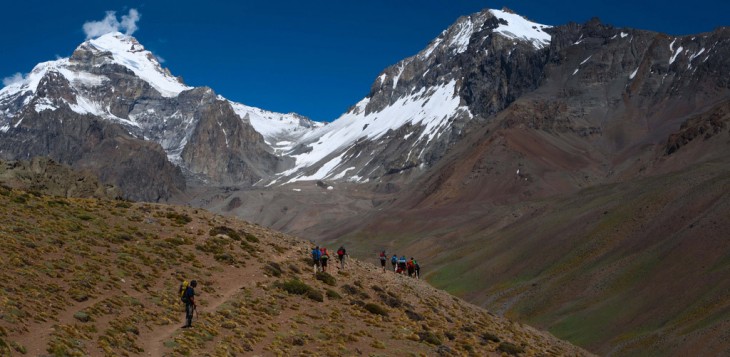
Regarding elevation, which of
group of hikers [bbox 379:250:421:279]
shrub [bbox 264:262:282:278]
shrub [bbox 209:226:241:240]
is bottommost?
shrub [bbox 264:262:282:278]

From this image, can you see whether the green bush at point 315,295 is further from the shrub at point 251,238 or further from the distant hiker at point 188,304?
the distant hiker at point 188,304

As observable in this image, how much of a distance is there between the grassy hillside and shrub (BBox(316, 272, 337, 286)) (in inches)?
4.1

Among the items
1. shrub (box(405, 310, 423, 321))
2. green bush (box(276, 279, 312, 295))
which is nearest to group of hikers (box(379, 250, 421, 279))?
shrub (box(405, 310, 423, 321))

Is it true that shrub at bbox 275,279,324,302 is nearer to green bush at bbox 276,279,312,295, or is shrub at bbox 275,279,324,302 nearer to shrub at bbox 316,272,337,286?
green bush at bbox 276,279,312,295

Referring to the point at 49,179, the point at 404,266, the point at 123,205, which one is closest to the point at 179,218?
the point at 123,205

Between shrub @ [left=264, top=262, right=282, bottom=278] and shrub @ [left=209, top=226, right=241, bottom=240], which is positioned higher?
shrub @ [left=209, top=226, right=241, bottom=240]

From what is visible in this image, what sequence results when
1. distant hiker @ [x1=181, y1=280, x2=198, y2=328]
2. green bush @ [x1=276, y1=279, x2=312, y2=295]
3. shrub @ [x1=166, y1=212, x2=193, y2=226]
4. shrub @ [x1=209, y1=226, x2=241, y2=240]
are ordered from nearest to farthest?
distant hiker @ [x1=181, y1=280, x2=198, y2=328] → green bush @ [x1=276, y1=279, x2=312, y2=295] → shrub @ [x1=209, y1=226, x2=241, y2=240] → shrub @ [x1=166, y1=212, x2=193, y2=226]

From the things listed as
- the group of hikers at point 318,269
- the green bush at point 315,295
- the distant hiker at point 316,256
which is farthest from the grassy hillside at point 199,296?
the group of hikers at point 318,269

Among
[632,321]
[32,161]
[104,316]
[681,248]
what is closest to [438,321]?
[104,316]

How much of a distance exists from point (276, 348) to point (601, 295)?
79.7 meters

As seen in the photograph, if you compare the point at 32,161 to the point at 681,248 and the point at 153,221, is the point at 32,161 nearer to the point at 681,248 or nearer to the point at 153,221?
the point at 153,221

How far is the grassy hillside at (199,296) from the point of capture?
30.5 m

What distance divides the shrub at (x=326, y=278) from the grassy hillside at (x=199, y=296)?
0.34 ft

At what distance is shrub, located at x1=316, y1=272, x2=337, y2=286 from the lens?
47.0 meters
